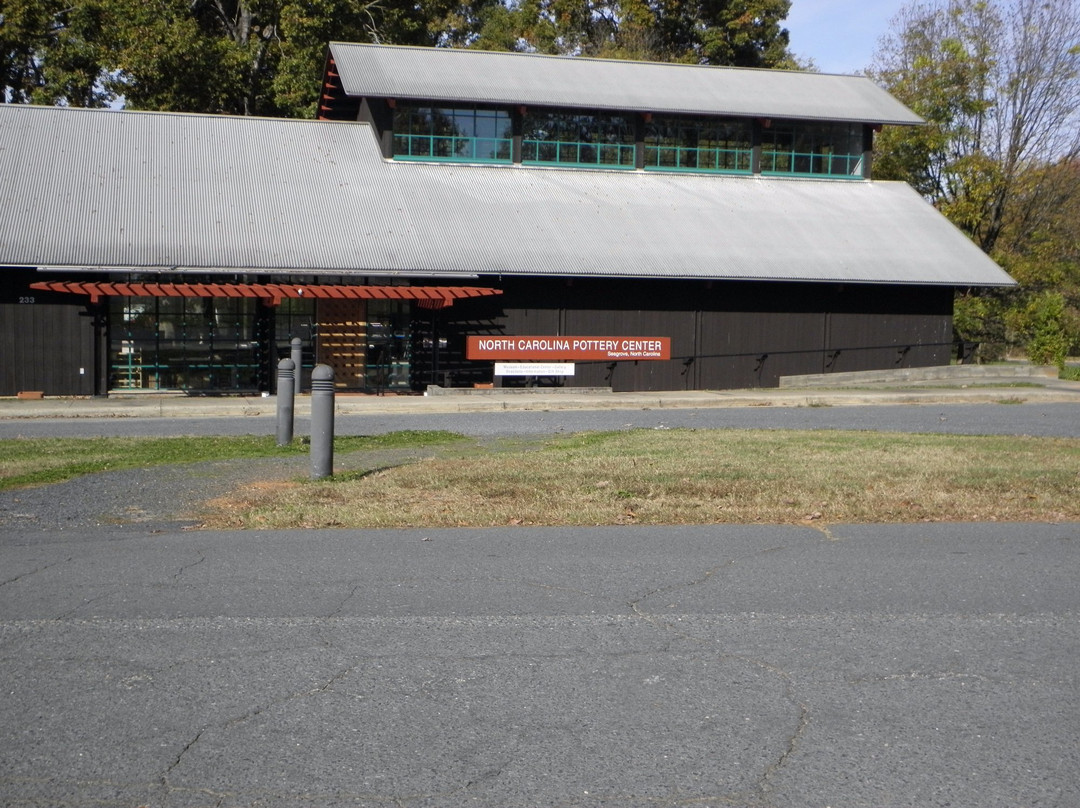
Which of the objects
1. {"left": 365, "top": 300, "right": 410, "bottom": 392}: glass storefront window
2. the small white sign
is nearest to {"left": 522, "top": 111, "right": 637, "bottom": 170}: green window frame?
{"left": 365, "top": 300, "right": 410, "bottom": 392}: glass storefront window

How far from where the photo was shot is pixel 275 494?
11.1m

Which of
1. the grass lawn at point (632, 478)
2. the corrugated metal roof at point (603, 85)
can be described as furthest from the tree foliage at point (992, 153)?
the grass lawn at point (632, 478)

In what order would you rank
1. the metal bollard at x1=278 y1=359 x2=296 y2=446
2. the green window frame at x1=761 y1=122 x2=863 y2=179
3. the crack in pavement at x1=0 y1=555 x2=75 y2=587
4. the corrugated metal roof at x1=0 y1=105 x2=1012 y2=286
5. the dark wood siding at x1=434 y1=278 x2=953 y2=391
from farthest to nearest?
the green window frame at x1=761 y1=122 x2=863 y2=179 < the dark wood siding at x1=434 y1=278 x2=953 y2=391 < the corrugated metal roof at x1=0 y1=105 x2=1012 y2=286 < the metal bollard at x1=278 y1=359 x2=296 y2=446 < the crack in pavement at x1=0 y1=555 x2=75 y2=587

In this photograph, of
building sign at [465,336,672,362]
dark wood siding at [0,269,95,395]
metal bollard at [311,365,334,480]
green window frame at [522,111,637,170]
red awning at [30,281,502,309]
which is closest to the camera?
metal bollard at [311,365,334,480]

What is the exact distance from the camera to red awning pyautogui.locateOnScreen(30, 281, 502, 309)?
Result: 83.3 feet

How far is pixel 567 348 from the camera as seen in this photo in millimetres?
29578

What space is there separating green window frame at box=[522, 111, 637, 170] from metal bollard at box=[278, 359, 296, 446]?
20.4 metres

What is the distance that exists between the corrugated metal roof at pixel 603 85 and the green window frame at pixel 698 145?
2.12 ft

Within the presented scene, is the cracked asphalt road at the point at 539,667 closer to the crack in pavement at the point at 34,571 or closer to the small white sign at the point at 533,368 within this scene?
the crack in pavement at the point at 34,571

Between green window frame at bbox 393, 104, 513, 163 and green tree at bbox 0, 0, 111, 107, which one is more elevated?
green tree at bbox 0, 0, 111, 107

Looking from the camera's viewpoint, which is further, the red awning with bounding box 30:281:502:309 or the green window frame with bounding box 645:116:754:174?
the green window frame with bounding box 645:116:754:174

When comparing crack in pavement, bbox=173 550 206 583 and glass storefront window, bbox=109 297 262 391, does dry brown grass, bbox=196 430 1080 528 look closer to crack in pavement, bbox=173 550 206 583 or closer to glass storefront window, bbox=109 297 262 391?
crack in pavement, bbox=173 550 206 583

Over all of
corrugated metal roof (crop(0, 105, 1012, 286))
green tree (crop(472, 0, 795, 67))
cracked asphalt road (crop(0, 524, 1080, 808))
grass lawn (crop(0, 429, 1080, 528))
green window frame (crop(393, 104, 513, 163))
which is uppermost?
green tree (crop(472, 0, 795, 67))

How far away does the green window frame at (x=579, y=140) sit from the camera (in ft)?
111
